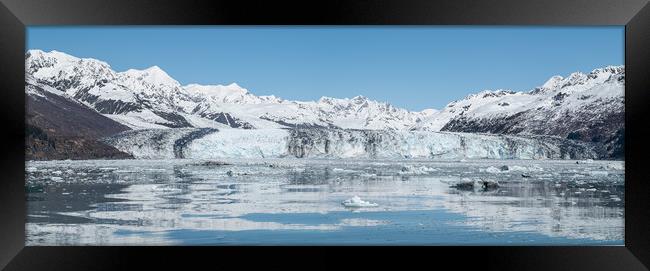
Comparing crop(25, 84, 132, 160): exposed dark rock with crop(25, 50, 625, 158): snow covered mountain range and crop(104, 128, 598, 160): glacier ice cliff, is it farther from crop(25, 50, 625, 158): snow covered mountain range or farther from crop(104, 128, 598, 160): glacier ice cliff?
crop(25, 50, 625, 158): snow covered mountain range

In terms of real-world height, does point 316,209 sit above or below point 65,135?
below

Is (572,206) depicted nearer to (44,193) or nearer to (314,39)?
(44,193)

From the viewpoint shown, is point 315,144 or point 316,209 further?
point 315,144

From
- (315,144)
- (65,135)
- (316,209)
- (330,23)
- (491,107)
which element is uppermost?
(491,107)

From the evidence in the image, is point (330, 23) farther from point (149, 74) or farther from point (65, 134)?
point (149, 74)

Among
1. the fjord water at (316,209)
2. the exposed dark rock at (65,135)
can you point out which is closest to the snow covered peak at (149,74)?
the exposed dark rock at (65,135)

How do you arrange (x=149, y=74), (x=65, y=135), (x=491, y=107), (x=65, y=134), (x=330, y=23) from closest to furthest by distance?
(x=330, y=23)
(x=65, y=135)
(x=65, y=134)
(x=491, y=107)
(x=149, y=74)

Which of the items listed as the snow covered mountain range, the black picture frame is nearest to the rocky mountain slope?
the snow covered mountain range

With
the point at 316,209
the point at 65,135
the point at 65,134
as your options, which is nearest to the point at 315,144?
the point at 65,135
